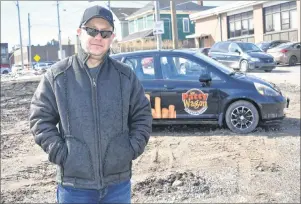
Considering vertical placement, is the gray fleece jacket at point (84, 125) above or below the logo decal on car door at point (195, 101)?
above

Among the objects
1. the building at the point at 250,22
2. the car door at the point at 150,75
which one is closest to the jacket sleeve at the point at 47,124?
the car door at the point at 150,75

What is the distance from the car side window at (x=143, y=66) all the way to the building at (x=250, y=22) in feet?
91.1

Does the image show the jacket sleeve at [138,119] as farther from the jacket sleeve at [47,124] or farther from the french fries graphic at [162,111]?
the french fries graphic at [162,111]

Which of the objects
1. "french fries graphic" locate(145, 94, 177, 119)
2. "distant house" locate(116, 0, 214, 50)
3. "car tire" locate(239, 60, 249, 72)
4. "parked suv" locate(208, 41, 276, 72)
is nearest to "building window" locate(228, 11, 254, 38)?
"distant house" locate(116, 0, 214, 50)

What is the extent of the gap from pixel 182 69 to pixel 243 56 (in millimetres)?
12911

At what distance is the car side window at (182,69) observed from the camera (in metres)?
8.09

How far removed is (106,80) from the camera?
104 inches

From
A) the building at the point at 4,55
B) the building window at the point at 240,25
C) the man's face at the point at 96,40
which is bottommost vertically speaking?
the man's face at the point at 96,40

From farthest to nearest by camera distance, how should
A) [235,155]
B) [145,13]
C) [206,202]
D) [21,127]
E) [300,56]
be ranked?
[145,13] < [300,56] < [21,127] < [235,155] < [206,202]

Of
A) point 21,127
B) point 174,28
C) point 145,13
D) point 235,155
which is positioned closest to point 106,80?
point 235,155

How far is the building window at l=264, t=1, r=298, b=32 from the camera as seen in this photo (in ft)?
112

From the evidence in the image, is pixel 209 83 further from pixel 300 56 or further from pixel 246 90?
pixel 300 56

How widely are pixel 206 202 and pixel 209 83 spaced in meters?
3.61

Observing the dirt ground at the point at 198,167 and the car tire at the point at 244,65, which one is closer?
the dirt ground at the point at 198,167
